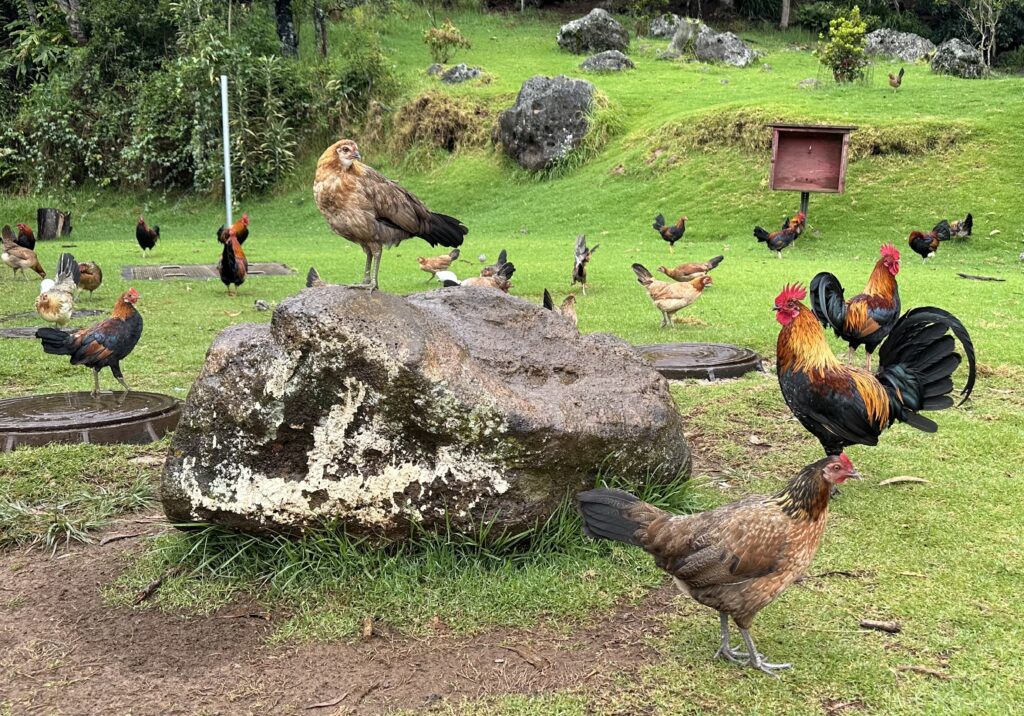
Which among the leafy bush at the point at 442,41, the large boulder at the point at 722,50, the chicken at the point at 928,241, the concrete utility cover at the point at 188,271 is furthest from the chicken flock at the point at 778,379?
the large boulder at the point at 722,50

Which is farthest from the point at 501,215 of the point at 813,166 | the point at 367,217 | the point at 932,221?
the point at 367,217

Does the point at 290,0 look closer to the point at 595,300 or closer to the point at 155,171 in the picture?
the point at 155,171

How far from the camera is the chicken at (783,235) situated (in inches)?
677

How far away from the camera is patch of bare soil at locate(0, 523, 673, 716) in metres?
3.94

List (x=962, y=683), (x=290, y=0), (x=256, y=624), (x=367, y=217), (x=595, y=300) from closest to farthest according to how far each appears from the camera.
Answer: (x=962, y=683), (x=256, y=624), (x=367, y=217), (x=595, y=300), (x=290, y=0)

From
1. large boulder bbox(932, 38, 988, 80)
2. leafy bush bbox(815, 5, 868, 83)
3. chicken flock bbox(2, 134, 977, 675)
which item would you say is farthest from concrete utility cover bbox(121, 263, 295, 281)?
large boulder bbox(932, 38, 988, 80)

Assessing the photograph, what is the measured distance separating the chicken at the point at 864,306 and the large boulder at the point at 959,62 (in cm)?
2673

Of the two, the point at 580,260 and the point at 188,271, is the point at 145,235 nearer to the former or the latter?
the point at 188,271

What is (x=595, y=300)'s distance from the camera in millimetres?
13070

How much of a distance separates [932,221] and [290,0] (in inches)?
878

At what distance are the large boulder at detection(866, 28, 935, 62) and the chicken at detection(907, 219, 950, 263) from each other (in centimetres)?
1968

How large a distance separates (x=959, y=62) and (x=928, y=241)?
1779cm

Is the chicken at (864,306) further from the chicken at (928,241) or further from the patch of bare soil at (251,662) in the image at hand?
the chicken at (928,241)

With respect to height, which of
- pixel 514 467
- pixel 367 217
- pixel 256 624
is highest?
pixel 367 217
